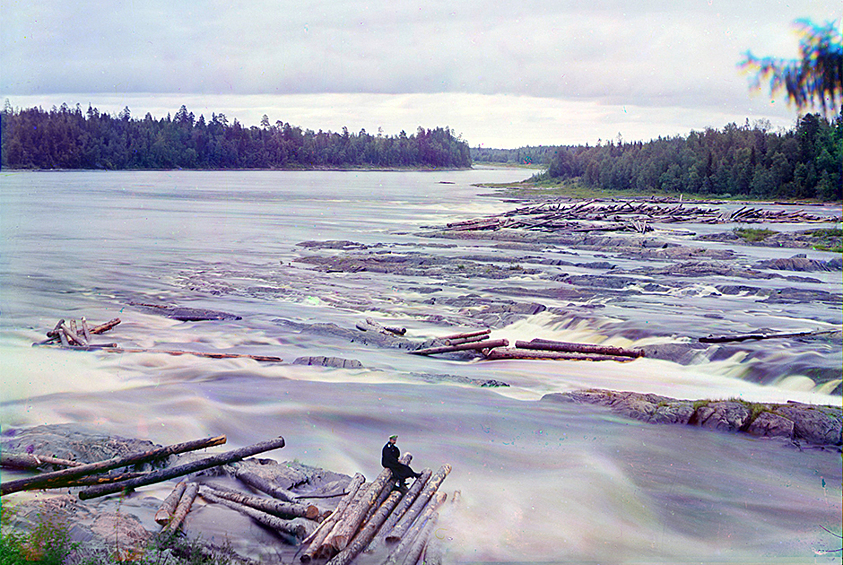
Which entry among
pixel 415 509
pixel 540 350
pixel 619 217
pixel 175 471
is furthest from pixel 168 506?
pixel 619 217

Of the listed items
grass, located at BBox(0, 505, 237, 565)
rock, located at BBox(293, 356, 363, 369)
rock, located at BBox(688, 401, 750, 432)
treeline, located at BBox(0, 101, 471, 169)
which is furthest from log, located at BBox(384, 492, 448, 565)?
treeline, located at BBox(0, 101, 471, 169)

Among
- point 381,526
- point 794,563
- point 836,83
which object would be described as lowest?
point 794,563

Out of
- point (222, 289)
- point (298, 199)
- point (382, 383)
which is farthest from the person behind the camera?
point (298, 199)

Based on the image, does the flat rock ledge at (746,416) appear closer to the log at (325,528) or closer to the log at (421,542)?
the log at (421,542)

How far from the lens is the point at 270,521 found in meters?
8.34

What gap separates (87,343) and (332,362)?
6.36m

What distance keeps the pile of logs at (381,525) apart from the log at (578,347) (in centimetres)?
854

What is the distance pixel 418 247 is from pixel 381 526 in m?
31.8

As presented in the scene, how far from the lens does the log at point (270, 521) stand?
822 cm

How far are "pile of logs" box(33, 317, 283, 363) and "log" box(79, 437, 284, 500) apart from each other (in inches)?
263

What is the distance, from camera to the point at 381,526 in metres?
8.18

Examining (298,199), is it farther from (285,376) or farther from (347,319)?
(285,376)

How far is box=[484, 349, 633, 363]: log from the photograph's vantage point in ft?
55.9

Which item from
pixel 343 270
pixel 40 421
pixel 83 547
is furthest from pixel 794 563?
pixel 343 270
